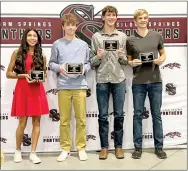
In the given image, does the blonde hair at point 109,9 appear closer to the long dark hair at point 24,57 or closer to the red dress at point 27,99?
the long dark hair at point 24,57

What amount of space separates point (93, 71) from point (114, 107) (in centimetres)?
48

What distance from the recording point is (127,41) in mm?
3594

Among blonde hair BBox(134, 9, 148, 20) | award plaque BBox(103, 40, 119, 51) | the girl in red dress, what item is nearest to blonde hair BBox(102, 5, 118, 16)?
blonde hair BBox(134, 9, 148, 20)

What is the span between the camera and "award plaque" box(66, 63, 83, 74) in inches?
134

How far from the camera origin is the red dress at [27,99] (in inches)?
134

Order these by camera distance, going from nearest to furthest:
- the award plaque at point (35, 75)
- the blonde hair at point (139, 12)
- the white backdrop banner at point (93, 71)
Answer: the award plaque at point (35, 75), the blonde hair at point (139, 12), the white backdrop banner at point (93, 71)

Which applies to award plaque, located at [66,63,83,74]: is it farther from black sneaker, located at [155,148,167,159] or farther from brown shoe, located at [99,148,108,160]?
black sneaker, located at [155,148,167,159]

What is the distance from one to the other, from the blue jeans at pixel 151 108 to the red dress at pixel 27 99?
0.97 meters

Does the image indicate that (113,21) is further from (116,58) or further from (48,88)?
(48,88)

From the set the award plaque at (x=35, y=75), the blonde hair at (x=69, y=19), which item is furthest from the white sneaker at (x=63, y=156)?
the blonde hair at (x=69, y=19)

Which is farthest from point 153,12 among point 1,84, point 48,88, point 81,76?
point 1,84

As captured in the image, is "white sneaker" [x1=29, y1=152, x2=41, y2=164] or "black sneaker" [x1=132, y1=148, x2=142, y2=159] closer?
"white sneaker" [x1=29, y1=152, x2=41, y2=164]

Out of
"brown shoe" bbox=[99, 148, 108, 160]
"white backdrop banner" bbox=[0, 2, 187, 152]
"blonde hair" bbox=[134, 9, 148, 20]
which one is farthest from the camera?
"white backdrop banner" bbox=[0, 2, 187, 152]

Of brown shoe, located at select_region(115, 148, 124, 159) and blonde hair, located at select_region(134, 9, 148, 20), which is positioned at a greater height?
blonde hair, located at select_region(134, 9, 148, 20)
